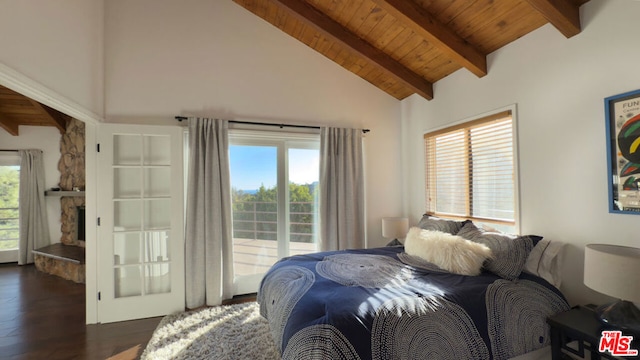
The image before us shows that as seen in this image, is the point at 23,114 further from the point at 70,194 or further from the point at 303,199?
the point at 303,199

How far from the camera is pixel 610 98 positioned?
1.79 meters

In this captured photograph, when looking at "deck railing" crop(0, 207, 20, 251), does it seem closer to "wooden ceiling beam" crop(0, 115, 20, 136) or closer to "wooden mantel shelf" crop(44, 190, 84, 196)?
"wooden mantel shelf" crop(44, 190, 84, 196)

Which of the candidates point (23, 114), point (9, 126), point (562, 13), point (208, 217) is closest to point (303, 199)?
point (208, 217)

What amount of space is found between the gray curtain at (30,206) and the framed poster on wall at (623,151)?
24.5 ft

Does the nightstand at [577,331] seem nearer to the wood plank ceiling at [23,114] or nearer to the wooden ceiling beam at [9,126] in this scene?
the wood plank ceiling at [23,114]

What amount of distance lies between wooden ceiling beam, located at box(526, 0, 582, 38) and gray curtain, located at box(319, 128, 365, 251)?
82.9 inches

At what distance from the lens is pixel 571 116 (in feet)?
6.61

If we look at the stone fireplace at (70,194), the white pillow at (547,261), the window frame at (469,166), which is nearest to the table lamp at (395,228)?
the window frame at (469,166)

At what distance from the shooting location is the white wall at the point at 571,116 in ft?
5.81

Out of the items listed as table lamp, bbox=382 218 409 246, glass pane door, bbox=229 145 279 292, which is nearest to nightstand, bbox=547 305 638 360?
table lamp, bbox=382 218 409 246

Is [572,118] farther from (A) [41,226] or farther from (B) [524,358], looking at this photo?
(A) [41,226]

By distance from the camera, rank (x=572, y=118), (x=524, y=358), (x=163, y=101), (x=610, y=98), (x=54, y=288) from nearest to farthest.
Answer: (x=524, y=358) < (x=610, y=98) < (x=572, y=118) < (x=163, y=101) < (x=54, y=288)

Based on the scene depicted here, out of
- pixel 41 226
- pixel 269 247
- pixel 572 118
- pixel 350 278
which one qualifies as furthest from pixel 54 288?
pixel 572 118

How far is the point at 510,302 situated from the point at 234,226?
9.03 ft
